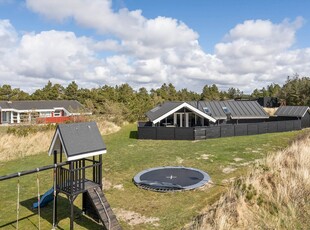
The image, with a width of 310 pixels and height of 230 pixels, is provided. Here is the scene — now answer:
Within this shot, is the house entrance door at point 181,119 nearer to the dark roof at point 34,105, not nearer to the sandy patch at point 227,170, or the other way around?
the sandy patch at point 227,170

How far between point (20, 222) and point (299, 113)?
36.1 m

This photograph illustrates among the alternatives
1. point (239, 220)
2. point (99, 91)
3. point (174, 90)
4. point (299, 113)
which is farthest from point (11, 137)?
point (174, 90)

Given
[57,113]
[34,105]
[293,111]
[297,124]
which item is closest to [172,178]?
[297,124]

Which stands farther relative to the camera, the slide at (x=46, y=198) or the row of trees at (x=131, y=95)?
the row of trees at (x=131, y=95)

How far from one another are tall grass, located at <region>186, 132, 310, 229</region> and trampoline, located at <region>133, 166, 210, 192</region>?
289cm

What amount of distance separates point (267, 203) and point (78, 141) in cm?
740

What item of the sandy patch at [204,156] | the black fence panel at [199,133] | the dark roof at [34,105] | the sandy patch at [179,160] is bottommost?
the sandy patch at [179,160]

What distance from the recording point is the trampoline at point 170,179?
1378 centimetres

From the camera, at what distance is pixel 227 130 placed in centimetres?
2980

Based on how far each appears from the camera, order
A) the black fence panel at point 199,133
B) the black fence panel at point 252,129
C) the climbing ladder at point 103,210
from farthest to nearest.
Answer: the black fence panel at point 252,129 < the black fence panel at point 199,133 < the climbing ladder at point 103,210

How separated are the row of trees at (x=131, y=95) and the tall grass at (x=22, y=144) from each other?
50.7 feet

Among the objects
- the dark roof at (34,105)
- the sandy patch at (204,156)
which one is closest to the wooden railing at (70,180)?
the sandy patch at (204,156)

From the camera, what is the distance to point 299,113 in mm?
36719

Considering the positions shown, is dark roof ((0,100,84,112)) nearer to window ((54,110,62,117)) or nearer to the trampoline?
window ((54,110,62,117))
